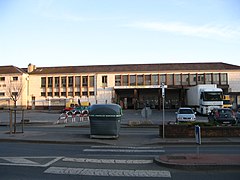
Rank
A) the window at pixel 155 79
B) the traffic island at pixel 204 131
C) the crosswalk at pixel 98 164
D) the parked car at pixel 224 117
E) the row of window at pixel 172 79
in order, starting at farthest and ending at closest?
the window at pixel 155 79 → the row of window at pixel 172 79 → the parked car at pixel 224 117 → the traffic island at pixel 204 131 → the crosswalk at pixel 98 164

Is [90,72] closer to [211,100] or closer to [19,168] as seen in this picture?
[211,100]

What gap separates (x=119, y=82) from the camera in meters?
72.2

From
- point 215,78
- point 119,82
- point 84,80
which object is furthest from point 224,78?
point 84,80

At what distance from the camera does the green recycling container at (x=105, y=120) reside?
15734 millimetres

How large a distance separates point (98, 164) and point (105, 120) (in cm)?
665

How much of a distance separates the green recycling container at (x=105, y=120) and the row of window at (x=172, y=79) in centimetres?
5565

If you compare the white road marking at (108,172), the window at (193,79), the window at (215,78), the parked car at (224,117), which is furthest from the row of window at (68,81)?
the white road marking at (108,172)

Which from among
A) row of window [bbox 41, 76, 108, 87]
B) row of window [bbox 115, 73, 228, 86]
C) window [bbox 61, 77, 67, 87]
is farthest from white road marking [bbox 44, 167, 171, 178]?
window [bbox 61, 77, 67, 87]

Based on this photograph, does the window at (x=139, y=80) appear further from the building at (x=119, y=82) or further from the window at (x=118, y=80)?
the window at (x=118, y=80)

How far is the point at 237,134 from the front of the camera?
1623 centimetres

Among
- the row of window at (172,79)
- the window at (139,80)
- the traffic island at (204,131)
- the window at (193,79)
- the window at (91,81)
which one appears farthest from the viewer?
the window at (91,81)

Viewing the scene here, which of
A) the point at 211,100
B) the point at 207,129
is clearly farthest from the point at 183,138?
the point at 211,100

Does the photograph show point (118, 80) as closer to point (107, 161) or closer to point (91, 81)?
point (91, 81)

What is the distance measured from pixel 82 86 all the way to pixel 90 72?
152 inches
